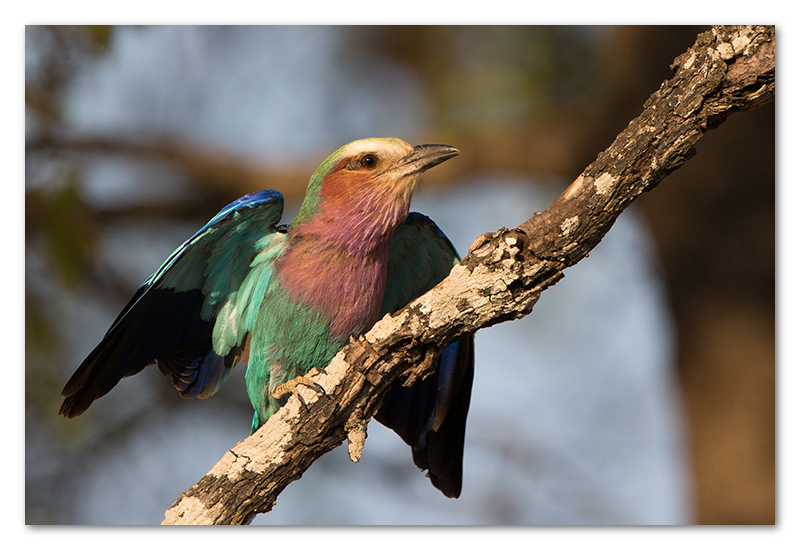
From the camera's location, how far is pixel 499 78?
13.0ft

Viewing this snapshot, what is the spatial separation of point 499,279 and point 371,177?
671mm

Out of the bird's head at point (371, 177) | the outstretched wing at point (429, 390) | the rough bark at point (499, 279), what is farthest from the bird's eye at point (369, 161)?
the rough bark at point (499, 279)

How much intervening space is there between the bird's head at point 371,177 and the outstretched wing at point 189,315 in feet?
0.48

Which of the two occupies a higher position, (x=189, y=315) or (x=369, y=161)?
(x=369, y=161)

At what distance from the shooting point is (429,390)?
8.00 ft

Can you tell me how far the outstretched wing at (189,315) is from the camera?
213cm

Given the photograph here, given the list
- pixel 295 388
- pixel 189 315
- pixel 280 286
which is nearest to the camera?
pixel 295 388

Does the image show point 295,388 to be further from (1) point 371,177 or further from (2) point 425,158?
(2) point 425,158

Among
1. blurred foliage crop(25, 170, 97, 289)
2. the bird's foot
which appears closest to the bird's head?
the bird's foot

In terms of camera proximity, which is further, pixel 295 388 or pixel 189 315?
pixel 189 315

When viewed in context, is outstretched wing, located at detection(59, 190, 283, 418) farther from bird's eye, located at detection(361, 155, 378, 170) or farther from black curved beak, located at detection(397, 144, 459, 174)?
black curved beak, located at detection(397, 144, 459, 174)

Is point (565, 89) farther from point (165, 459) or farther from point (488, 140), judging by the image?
point (165, 459)

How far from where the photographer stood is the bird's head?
7.16 feet

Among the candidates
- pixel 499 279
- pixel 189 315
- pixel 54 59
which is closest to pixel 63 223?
pixel 54 59
